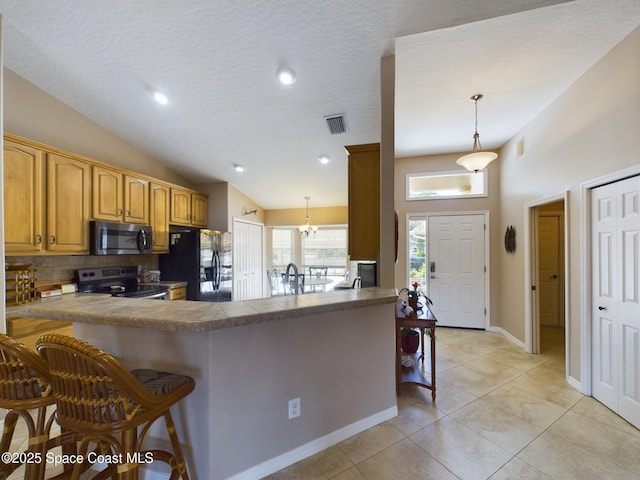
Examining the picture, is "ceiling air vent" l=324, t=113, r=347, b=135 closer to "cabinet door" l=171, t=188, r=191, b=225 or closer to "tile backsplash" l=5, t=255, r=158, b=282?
"cabinet door" l=171, t=188, r=191, b=225

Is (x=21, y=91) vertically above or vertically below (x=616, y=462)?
above

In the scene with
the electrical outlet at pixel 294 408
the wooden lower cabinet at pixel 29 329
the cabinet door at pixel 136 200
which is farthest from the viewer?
the cabinet door at pixel 136 200

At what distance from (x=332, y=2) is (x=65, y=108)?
3182 mm

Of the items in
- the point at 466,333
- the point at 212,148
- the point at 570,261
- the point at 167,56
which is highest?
the point at 167,56

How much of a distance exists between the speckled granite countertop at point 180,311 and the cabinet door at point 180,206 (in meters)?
2.62

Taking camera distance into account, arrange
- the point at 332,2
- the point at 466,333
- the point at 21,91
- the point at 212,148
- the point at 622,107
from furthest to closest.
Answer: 1. the point at 466,333
2. the point at 212,148
3. the point at 21,91
4. the point at 622,107
5. the point at 332,2

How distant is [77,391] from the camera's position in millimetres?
Result: 1091

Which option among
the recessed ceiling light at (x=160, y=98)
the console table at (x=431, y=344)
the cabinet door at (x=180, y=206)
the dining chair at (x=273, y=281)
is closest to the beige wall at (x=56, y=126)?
the cabinet door at (x=180, y=206)

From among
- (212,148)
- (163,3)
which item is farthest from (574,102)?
(212,148)

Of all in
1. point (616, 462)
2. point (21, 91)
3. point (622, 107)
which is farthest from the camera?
point (21, 91)

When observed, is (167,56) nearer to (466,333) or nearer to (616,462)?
(616,462)

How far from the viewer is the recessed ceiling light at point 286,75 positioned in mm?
2400

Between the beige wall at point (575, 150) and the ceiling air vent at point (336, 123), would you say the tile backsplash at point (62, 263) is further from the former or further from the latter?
the beige wall at point (575, 150)

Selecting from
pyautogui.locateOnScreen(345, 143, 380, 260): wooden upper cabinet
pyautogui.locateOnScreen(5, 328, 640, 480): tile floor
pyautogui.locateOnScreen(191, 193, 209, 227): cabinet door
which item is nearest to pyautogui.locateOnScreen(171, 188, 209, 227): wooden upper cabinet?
pyautogui.locateOnScreen(191, 193, 209, 227): cabinet door
